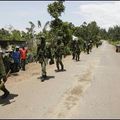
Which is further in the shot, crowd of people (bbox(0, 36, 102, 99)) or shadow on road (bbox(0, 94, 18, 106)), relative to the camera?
crowd of people (bbox(0, 36, 102, 99))

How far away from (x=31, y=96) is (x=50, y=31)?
3137 centimetres

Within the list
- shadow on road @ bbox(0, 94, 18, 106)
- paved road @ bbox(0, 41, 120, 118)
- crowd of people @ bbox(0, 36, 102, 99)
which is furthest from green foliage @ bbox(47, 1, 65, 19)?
shadow on road @ bbox(0, 94, 18, 106)

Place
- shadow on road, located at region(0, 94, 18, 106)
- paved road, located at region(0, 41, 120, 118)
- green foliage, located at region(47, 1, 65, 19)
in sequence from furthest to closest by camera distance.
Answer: green foliage, located at region(47, 1, 65, 19)
shadow on road, located at region(0, 94, 18, 106)
paved road, located at region(0, 41, 120, 118)

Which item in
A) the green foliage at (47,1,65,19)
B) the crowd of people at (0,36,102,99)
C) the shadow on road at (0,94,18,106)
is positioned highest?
the green foliage at (47,1,65,19)

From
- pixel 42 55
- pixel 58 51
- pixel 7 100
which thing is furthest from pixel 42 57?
pixel 7 100

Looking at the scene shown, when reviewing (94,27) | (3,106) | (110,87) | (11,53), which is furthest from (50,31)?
(94,27)

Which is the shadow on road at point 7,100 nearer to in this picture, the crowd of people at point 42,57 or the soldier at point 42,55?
the crowd of people at point 42,57

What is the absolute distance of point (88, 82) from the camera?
49.4 feet

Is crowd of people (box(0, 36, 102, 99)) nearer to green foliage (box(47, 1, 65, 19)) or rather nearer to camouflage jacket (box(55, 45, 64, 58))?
camouflage jacket (box(55, 45, 64, 58))

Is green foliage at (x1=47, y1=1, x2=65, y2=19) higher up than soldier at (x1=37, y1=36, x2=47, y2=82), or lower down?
higher up

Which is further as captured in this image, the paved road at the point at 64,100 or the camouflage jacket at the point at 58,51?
the camouflage jacket at the point at 58,51

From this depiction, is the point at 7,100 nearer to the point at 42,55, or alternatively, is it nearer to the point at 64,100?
the point at 64,100

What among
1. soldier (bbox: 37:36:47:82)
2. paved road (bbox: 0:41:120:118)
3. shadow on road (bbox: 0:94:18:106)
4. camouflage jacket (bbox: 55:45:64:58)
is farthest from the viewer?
camouflage jacket (bbox: 55:45:64:58)

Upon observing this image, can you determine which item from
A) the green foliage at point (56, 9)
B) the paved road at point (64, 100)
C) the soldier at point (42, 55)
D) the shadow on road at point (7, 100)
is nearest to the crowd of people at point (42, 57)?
the soldier at point (42, 55)
